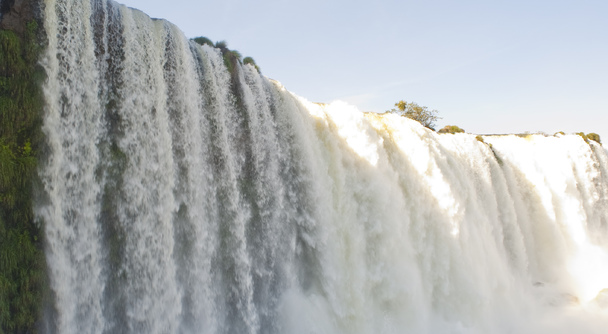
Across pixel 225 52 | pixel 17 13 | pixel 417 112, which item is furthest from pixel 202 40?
pixel 417 112

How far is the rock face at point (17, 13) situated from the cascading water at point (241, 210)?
0.21 m

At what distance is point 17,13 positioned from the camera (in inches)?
208

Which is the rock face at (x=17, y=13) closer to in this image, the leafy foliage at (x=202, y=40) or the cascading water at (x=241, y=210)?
the cascading water at (x=241, y=210)

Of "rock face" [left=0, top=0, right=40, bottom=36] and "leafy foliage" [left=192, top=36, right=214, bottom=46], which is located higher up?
"leafy foliage" [left=192, top=36, right=214, bottom=46]

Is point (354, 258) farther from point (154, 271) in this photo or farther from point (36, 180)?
point (36, 180)

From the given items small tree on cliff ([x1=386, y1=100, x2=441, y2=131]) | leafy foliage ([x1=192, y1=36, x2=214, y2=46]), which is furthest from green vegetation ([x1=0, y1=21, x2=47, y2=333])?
small tree on cliff ([x1=386, y1=100, x2=441, y2=131])

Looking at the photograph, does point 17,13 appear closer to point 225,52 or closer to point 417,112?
point 225,52

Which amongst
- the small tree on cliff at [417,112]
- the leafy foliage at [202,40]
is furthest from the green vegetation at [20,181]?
the small tree on cliff at [417,112]

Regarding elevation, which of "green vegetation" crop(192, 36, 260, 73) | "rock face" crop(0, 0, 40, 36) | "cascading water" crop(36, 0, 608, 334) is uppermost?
"green vegetation" crop(192, 36, 260, 73)

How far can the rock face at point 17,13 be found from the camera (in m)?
5.21

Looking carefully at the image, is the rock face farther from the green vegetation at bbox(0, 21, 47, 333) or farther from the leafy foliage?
the leafy foliage

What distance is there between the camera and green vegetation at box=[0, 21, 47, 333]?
4.97 metres

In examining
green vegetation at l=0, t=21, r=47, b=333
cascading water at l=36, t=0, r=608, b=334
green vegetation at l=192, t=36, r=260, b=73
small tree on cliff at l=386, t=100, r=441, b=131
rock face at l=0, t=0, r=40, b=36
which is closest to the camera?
green vegetation at l=0, t=21, r=47, b=333

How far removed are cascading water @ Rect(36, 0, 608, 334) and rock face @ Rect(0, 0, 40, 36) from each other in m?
0.21
